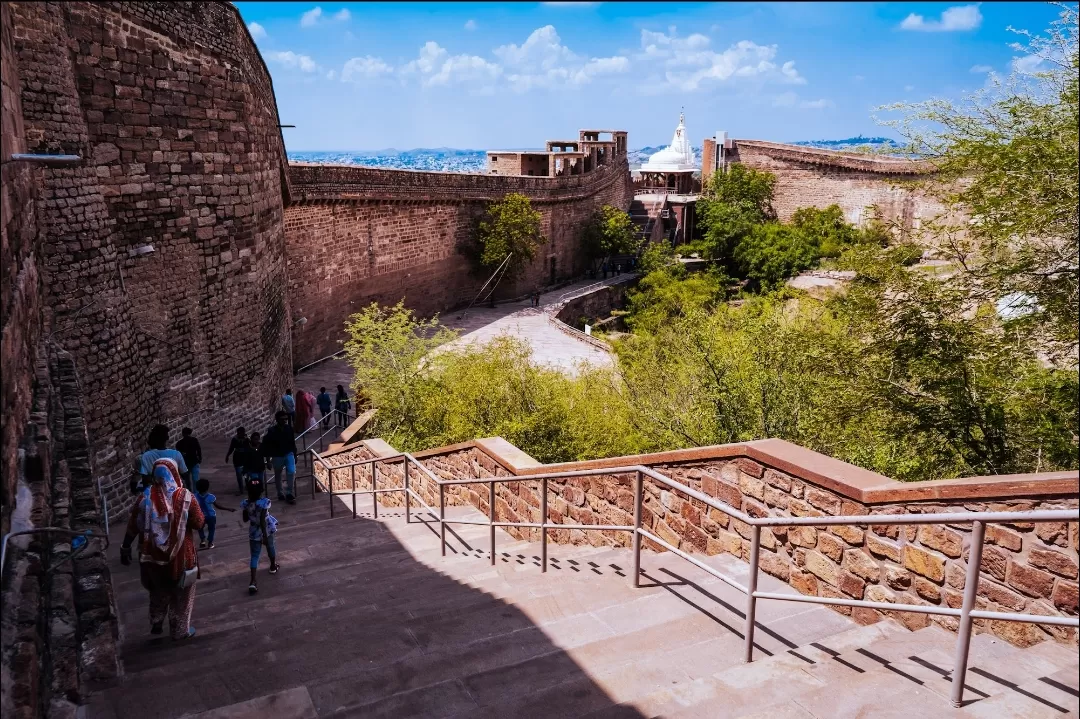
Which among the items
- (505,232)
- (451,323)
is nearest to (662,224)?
(505,232)

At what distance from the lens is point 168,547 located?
5023 millimetres

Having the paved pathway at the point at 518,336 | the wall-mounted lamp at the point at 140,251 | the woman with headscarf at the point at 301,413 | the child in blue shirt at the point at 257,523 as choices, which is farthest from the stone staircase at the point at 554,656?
the paved pathway at the point at 518,336

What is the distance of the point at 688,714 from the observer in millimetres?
3277

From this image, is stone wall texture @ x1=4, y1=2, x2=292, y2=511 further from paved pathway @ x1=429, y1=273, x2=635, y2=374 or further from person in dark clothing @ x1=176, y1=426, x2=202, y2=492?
paved pathway @ x1=429, y1=273, x2=635, y2=374

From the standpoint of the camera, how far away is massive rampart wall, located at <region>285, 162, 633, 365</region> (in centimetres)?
2186

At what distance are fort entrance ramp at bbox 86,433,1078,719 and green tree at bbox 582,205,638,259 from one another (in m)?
34.8

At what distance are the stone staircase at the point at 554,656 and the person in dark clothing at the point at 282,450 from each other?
12.7ft

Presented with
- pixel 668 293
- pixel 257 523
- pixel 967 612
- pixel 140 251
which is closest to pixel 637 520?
pixel 967 612

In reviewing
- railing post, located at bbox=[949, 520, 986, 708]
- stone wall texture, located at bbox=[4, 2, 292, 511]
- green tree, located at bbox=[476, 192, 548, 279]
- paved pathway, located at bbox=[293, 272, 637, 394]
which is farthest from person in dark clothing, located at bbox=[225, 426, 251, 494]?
green tree, located at bbox=[476, 192, 548, 279]

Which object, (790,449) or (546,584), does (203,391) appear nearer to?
(546,584)

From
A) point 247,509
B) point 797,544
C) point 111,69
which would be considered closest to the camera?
point 797,544

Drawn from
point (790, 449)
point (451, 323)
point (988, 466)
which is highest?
point (790, 449)

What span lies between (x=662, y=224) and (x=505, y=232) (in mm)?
21097

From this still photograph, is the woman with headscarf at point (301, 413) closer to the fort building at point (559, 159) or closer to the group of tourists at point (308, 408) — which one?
the group of tourists at point (308, 408)
